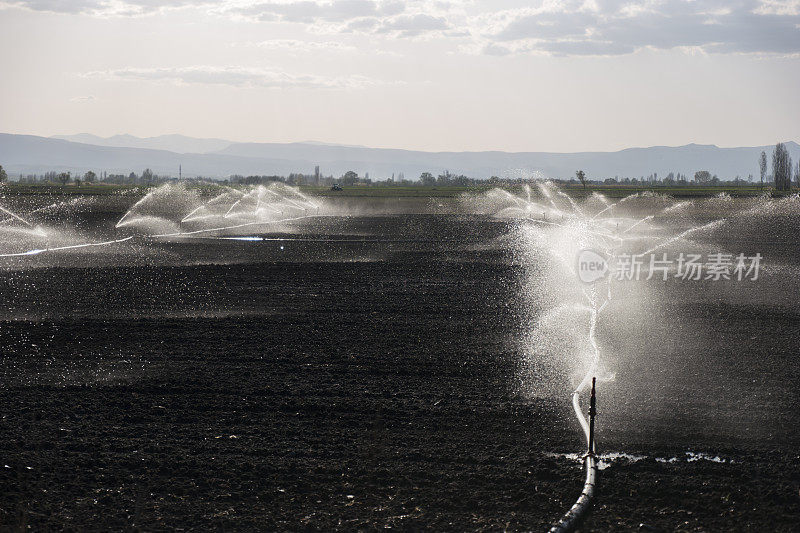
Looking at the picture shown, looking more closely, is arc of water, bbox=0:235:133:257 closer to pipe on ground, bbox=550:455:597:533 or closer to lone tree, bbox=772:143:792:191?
pipe on ground, bbox=550:455:597:533

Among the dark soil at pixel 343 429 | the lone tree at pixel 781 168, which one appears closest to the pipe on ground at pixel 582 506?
the dark soil at pixel 343 429

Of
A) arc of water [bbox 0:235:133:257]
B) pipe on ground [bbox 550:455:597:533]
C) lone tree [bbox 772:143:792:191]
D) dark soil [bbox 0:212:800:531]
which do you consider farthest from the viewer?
lone tree [bbox 772:143:792:191]

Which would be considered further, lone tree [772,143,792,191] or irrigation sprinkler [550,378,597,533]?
lone tree [772,143,792,191]

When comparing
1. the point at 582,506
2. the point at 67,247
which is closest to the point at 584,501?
the point at 582,506

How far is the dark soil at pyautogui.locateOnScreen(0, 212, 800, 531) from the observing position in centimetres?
848

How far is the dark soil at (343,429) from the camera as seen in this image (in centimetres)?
848

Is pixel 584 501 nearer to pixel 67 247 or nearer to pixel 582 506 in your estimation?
pixel 582 506

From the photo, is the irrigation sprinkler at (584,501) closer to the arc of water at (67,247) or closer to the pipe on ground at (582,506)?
the pipe on ground at (582,506)

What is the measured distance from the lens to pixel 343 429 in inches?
429

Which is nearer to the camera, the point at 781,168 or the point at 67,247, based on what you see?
the point at 67,247

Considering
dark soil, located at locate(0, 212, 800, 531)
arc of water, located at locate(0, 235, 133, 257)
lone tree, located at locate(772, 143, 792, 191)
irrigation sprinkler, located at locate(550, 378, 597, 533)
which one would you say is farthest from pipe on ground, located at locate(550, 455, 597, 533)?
lone tree, located at locate(772, 143, 792, 191)

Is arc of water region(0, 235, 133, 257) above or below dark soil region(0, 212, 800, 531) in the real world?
above

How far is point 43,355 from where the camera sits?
15.3 metres

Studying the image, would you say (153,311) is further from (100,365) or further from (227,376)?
(227,376)
